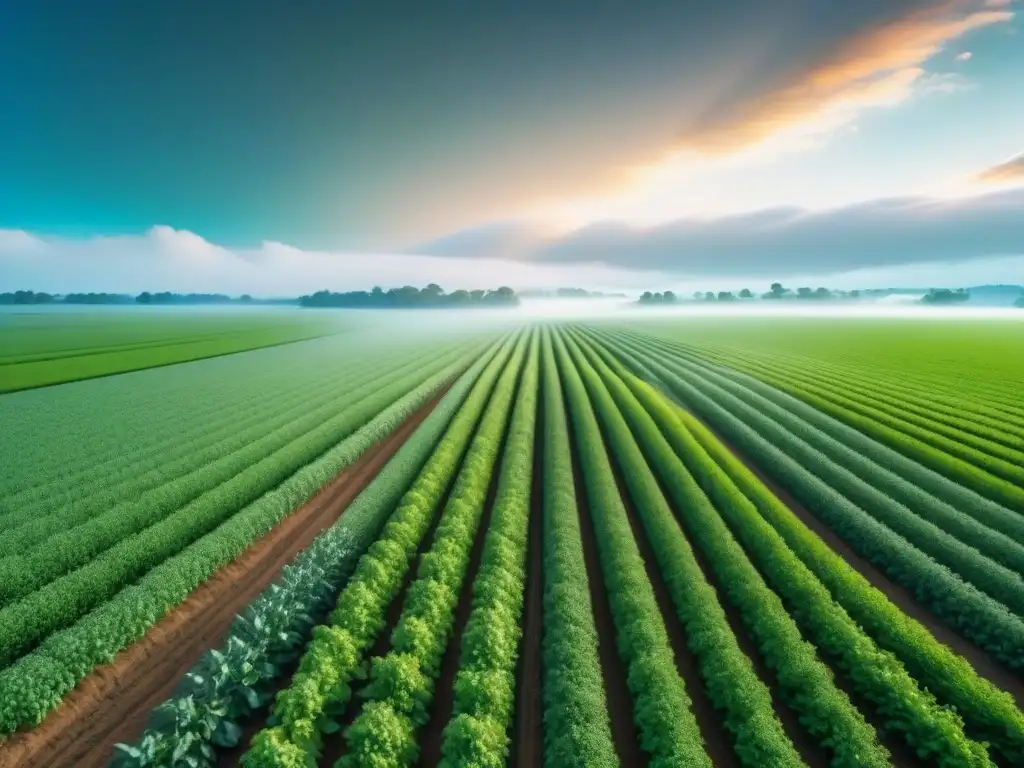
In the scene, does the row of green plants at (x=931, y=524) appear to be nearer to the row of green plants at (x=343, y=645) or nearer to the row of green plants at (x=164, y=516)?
the row of green plants at (x=343, y=645)

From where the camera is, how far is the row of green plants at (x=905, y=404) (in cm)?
2323

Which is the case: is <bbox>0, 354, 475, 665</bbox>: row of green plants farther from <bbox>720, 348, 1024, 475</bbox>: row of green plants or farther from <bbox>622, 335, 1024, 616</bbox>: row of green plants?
<bbox>720, 348, 1024, 475</bbox>: row of green plants

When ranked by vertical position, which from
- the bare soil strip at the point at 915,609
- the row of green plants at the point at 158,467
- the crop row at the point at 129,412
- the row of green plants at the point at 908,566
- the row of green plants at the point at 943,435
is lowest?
the bare soil strip at the point at 915,609

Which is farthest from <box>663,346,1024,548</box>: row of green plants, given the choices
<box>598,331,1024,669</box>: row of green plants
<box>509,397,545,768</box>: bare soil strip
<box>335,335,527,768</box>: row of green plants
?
<box>335,335,527,768</box>: row of green plants

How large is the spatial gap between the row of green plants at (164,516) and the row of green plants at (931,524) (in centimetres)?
2164

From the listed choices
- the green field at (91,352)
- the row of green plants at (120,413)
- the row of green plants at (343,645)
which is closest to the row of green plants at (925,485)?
the row of green plants at (343,645)

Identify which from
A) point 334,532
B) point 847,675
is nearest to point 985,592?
point 847,675

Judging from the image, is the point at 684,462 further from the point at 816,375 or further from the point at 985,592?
the point at 816,375

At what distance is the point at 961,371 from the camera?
45.7 meters

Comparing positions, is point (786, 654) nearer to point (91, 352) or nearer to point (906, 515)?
point (906, 515)

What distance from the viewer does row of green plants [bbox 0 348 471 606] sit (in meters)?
12.4

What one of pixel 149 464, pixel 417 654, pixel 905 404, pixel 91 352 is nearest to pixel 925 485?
pixel 905 404

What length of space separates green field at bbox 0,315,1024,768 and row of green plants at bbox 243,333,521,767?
0.06 m

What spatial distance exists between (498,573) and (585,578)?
221 centimetres
